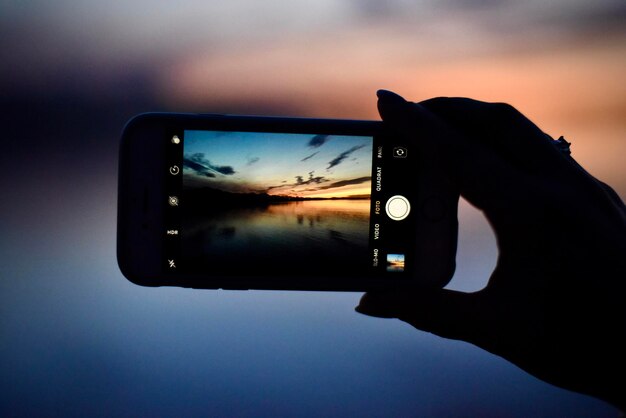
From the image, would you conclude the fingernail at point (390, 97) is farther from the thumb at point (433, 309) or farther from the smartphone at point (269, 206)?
the thumb at point (433, 309)

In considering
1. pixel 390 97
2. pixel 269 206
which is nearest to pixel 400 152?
pixel 390 97

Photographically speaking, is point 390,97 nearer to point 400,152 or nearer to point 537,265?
point 400,152

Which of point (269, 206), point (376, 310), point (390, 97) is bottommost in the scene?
point (376, 310)

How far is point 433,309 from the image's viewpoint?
58cm

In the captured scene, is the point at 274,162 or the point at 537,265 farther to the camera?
the point at 274,162

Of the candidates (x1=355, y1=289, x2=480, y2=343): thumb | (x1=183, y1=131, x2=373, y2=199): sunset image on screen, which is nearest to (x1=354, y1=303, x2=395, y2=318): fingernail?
(x1=355, y1=289, x2=480, y2=343): thumb

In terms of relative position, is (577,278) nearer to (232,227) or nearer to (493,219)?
(493,219)

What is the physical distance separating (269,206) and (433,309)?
0.91 feet

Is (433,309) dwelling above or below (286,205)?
below

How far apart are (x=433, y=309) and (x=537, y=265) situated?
0.46 ft

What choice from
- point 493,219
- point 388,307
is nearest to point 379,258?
point 388,307

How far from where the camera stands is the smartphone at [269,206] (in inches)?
25.6

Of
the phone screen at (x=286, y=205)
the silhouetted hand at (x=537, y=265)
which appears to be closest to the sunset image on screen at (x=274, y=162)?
the phone screen at (x=286, y=205)

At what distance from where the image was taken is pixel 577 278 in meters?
0.51
